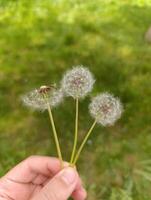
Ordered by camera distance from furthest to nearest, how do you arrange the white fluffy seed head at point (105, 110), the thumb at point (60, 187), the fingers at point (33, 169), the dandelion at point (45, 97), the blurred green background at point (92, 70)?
1. the blurred green background at point (92, 70)
2. the fingers at point (33, 169)
3. the white fluffy seed head at point (105, 110)
4. the dandelion at point (45, 97)
5. the thumb at point (60, 187)

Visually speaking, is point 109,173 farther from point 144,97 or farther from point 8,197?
point 8,197

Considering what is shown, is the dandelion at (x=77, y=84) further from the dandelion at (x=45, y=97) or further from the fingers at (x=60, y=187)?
the fingers at (x=60, y=187)

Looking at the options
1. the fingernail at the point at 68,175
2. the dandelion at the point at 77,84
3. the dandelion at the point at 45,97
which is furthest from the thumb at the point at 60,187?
the dandelion at the point at 77,84

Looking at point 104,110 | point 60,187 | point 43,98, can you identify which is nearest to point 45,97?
point 43,98

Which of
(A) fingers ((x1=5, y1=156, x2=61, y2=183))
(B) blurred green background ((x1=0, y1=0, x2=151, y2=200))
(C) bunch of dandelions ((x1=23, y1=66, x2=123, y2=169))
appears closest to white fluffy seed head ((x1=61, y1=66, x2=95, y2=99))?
(C) bunch of dandelions ((x1=23, y1=66, x2=123, y2=169))

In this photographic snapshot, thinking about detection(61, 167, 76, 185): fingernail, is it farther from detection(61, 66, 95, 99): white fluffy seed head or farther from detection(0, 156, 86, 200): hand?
detection(61, 66, 95, 99): white fluffy seed head

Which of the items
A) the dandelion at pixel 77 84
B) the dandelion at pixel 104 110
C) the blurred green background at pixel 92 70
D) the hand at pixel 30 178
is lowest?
the blurred green background at pixel 92 70

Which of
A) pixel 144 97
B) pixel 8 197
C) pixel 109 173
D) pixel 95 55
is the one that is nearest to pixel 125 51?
pixel 95 55

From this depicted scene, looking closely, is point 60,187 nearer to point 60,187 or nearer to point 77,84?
point 60,187
